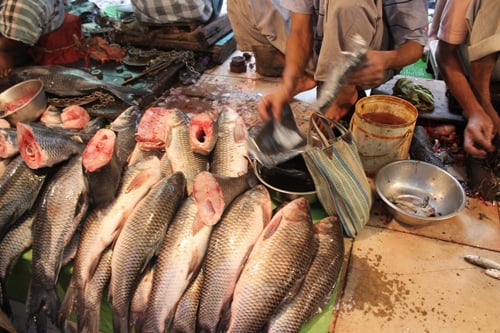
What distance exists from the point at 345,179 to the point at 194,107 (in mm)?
2054

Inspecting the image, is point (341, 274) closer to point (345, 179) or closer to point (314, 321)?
point (314, 321)

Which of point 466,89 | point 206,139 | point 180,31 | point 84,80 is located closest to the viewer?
point 206,139

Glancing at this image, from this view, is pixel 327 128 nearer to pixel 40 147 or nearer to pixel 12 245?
pixel 40 147

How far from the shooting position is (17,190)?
214 centimetres

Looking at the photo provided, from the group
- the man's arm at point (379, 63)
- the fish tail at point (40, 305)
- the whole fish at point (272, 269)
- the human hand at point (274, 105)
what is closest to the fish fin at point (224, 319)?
the whole fish at point (272, 269)

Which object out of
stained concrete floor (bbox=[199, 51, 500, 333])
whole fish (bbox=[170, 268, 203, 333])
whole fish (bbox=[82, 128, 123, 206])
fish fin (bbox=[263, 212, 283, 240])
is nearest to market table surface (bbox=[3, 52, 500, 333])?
stained concrete floor (bbox=[199, 51, 500, 333])

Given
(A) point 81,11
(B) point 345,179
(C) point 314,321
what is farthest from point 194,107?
(A) point 81,11

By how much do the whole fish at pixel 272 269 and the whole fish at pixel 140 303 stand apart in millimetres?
389

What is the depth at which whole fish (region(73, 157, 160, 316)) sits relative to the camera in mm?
1878

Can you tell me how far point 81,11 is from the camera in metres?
5.38

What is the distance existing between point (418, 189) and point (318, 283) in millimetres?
1081

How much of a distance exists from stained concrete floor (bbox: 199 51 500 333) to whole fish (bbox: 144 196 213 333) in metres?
0.70

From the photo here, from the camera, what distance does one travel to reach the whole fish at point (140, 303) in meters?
1.77

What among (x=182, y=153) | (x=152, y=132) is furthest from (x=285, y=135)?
(x=152, y=132)
